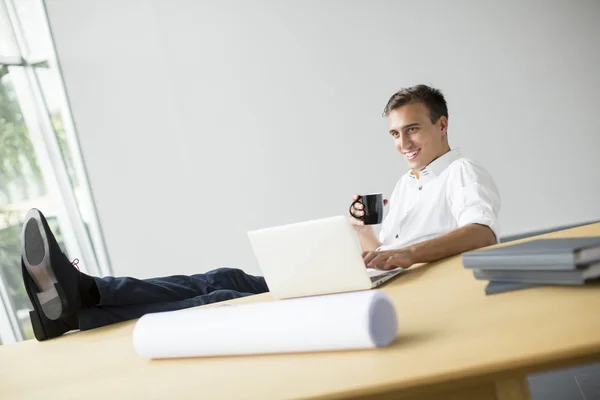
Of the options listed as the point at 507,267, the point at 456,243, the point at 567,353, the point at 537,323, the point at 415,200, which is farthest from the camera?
the point at 415,200

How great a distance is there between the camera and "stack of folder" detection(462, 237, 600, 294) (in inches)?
35.3

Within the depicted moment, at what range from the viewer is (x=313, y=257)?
49.9 inches

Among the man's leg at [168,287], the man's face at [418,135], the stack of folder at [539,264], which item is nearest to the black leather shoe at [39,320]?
the man's leg at [168,287]

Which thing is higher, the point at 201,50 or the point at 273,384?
the point at 201,50

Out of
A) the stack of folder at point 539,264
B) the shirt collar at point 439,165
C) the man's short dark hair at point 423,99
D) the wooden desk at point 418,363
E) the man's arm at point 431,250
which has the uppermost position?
the man's short dark hair at point 423,99

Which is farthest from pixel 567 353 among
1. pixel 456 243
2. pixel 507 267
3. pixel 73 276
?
pixel 73 276

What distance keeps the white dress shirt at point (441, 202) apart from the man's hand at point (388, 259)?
36 centimetres

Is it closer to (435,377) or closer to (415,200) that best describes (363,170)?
(415,200)

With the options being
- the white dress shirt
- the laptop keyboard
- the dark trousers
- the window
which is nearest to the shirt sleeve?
the white dress shirt

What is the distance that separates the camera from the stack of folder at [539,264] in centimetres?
90

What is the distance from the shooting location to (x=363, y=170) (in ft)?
15.4

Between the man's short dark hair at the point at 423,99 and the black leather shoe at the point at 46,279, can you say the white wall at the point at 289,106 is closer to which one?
the man's short dark hair at the point at 423,99

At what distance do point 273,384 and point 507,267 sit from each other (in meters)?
0.41

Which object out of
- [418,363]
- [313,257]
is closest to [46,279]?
[313,257]
